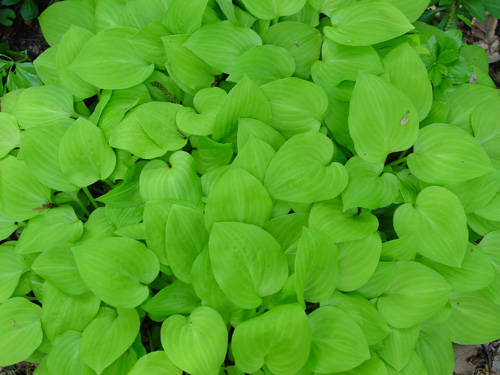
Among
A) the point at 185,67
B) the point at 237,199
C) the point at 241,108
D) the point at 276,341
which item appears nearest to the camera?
the point at 276,341

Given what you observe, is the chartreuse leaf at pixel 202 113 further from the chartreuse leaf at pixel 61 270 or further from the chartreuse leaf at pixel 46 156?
the chartreuse leaf at pixel 61 270

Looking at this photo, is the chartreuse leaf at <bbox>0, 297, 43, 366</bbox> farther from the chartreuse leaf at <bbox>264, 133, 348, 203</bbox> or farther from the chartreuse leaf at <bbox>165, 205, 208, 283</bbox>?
the chartreuse leaf at <bbox>264, 133, 348, 203</bbox>

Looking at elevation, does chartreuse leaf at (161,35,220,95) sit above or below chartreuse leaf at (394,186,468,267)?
above

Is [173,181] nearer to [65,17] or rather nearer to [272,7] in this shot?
[272,7]

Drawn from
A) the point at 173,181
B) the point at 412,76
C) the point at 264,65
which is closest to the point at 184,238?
the point at 173,181

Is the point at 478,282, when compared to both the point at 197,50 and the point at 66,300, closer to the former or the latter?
the point at 197,50

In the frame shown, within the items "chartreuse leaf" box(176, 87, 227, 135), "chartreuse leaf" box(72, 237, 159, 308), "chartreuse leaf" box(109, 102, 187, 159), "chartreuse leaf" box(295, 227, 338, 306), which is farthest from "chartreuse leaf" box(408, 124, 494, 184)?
"chartreuse leaf" box(72, 237, 159, 308)

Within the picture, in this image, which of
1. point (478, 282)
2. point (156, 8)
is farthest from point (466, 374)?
point (156, 8)
